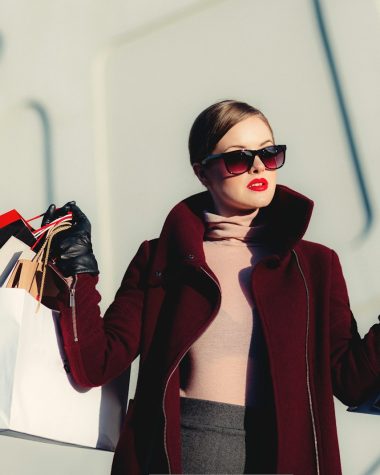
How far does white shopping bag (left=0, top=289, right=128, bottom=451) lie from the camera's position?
0.94 meters

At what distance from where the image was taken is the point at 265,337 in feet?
3.03

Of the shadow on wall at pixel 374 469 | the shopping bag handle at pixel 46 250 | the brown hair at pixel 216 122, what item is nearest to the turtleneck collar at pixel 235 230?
the brown hair at pixel 216 122

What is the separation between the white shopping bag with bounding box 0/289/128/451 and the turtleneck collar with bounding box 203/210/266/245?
0.31 m

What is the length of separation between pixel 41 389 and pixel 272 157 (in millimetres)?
533

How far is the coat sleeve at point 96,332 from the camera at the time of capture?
39.1 inches

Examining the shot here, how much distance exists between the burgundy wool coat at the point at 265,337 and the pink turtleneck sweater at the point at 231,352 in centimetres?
3

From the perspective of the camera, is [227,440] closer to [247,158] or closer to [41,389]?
[41,389]

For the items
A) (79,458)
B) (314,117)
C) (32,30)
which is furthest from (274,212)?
(32,30)

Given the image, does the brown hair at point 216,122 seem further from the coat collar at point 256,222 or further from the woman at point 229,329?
the coat collar at point 256,222

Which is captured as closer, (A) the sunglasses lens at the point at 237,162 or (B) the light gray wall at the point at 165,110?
(A) the sunglasses lens at the point at 237,162

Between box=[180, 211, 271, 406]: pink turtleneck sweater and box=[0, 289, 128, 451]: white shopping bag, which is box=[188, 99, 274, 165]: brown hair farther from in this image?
box=[0, 289, 128, 451]: white shopping bag

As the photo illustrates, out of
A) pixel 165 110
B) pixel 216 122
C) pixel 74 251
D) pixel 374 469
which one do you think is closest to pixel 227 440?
pixel 74 251

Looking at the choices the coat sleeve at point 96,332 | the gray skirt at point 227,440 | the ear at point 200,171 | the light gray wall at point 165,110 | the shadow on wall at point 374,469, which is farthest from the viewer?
the light gray wall at point 165,110

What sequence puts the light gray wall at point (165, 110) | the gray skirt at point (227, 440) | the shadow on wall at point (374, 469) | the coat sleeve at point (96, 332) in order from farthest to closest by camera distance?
the light gray wall at point (165, 110)
the shadow on wall at point (374, 469)
the coat sleeve at point (96, 332)
the gray skirt at point (227, 440)
